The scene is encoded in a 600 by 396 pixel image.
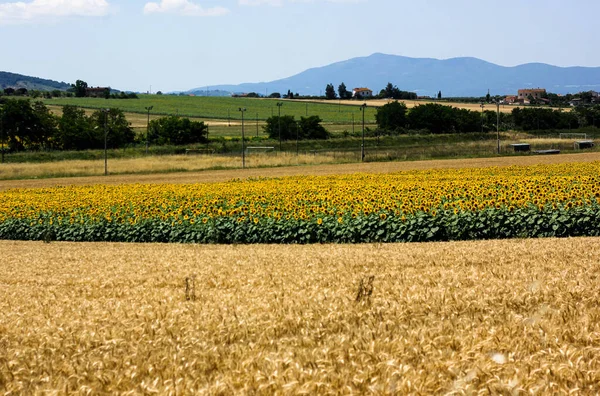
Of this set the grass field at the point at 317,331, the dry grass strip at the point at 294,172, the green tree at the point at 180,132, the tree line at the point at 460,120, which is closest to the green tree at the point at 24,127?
the green tree at the point at 180,132

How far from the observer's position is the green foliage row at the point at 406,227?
1883 centimetres

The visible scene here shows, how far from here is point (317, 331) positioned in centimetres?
656

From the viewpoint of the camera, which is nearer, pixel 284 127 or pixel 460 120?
pixel 284 127

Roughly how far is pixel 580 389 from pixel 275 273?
6350mm

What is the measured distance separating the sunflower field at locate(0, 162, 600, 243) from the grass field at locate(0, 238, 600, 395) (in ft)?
25.6

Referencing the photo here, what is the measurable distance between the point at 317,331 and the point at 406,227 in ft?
42.9

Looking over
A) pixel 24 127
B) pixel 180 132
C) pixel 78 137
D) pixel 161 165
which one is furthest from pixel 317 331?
pixel 180 132

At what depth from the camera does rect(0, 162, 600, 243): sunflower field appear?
19.1 metres

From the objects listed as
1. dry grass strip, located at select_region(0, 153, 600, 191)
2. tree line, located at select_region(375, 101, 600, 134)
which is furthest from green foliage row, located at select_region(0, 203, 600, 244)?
tree line, located at select_region(375, 101, 600, 134)

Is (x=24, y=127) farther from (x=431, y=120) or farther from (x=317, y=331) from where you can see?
(x=317, y=331)

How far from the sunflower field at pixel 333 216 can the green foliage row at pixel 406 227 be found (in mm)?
26

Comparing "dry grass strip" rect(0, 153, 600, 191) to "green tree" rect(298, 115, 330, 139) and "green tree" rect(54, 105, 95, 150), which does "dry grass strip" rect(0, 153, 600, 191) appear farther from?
"green tree" rect(298, 115, 330, 139)

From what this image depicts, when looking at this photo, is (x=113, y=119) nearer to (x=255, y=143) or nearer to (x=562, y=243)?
(x=255, y=143)

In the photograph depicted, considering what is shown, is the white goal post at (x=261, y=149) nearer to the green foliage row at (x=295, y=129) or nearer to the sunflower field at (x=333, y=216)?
the green foliage row at (x=295, y=129)
